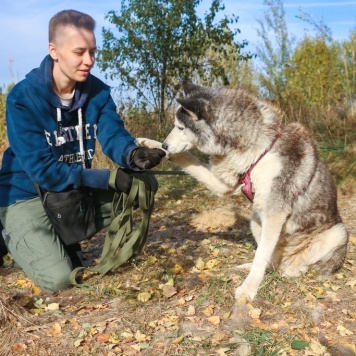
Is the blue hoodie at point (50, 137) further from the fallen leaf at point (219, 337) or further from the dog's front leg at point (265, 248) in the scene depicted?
the fallen leaf at point (219, 337)

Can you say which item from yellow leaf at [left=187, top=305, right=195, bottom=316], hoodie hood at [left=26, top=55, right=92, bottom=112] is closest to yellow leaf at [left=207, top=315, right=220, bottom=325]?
yellow leaf at [left=187, top=305, right=195, bottom=316]

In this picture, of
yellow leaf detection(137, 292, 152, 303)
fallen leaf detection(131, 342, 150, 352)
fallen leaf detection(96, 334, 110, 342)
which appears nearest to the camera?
fallen leaf detection(131, 342, 150, 352)

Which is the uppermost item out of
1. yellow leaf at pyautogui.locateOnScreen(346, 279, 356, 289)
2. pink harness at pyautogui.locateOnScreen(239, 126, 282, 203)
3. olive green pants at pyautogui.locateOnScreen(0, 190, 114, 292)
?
pink harness at pyautogui.locateOnScreen(239, 126, 282, 203)

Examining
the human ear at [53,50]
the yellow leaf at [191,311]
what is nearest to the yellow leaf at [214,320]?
the yellow leaf at [191,311]

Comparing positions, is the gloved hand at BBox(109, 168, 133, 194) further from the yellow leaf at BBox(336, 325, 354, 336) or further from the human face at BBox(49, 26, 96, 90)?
the yellow leaf at BBox(336, 325, 354, 336)

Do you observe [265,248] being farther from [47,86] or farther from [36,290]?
[47,86]

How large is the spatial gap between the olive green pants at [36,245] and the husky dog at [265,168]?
3.91 feet

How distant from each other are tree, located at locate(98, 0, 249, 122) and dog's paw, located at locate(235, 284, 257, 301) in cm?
580

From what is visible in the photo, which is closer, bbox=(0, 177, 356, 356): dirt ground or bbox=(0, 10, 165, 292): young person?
bbox=(0, 177, 356, 356): dirt ground

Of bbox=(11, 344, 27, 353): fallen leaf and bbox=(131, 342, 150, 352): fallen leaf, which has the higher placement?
bbox=(11, 344, 27, 353): fallen leaf

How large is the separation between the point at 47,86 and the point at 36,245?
4.10 feet

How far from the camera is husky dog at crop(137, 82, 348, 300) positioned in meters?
3.56

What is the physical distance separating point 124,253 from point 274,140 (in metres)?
1.42

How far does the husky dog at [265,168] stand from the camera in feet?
11.7
